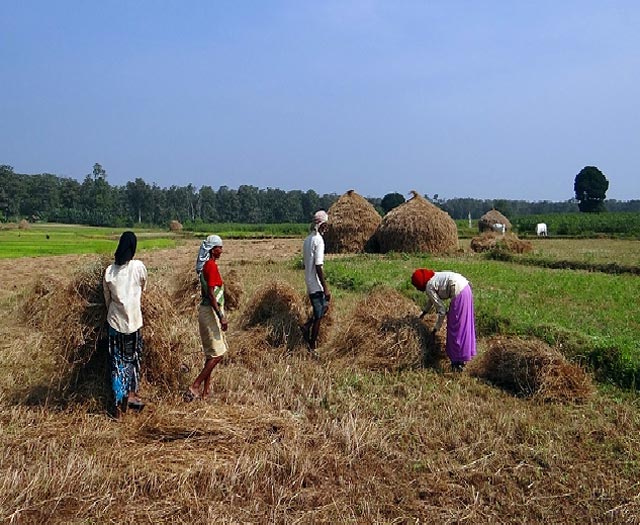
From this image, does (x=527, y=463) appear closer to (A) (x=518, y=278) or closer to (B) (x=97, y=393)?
(B) (x=97, y=393)

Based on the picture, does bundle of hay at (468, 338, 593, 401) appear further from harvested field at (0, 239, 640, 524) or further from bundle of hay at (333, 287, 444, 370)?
bundle of hay at (333, 287, 444, 370)

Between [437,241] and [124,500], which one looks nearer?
[124,500]

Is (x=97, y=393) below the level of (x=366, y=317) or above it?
below

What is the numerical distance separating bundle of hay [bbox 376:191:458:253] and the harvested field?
14.4 meters

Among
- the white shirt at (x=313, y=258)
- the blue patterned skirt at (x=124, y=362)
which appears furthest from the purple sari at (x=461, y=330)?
the blue patterned skirt at (x=124, y=362)

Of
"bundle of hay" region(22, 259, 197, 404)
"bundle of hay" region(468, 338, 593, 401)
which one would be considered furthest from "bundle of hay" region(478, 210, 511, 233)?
"bundle of hay" region(22, 259, 197, 404)

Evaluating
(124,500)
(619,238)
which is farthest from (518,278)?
(619,238)

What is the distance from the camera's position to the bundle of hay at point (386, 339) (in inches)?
265

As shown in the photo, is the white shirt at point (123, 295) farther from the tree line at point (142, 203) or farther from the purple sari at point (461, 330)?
the tree line at point (142, 203)

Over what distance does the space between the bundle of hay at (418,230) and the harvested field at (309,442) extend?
14.4m

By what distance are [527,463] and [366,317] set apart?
10.6 ft

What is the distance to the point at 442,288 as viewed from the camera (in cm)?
686

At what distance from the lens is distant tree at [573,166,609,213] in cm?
6034

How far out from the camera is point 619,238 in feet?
98.2
